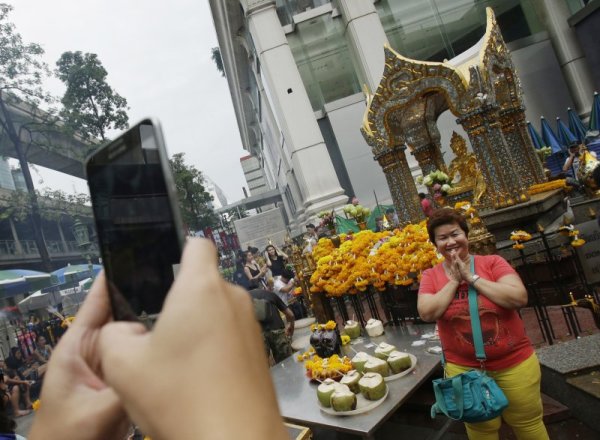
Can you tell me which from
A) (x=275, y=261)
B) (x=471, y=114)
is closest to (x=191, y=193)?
(x=275, y=261)

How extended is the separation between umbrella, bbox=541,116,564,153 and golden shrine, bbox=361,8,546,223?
5848 millimetres

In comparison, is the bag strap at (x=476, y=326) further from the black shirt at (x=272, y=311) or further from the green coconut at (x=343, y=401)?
the black shirt at (x=272, y=311)

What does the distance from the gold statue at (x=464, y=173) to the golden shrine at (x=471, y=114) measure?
9 cm

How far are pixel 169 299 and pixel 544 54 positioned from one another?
1984 centimetres

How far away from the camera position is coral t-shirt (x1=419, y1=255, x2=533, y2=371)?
2.52 m

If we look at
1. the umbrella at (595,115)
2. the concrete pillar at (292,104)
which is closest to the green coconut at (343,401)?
the concrete pillar at (292,104)

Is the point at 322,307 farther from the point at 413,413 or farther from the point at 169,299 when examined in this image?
the point at 169,299

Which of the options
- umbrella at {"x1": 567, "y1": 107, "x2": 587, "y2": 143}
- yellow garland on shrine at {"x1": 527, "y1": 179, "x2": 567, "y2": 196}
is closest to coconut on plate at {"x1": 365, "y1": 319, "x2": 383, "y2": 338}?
yellow garland on shrine at {"x1": 527, "y1": 179, "x2": 567, "y2": 196}

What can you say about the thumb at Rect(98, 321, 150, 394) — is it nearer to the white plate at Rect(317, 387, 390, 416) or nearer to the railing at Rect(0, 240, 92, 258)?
the white plate at Rect(317, 387, 390, 416)

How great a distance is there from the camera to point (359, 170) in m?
15.5

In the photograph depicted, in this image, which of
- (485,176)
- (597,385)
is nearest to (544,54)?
(485,176)

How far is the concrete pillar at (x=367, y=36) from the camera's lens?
14641 millimetres

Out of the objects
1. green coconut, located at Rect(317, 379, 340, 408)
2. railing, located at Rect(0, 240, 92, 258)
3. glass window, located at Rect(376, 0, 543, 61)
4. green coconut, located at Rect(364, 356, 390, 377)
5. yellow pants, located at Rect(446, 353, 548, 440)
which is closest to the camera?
yellow pants, located at Rect(446, 353, 548, 440)

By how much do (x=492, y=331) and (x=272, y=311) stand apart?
2893mm
